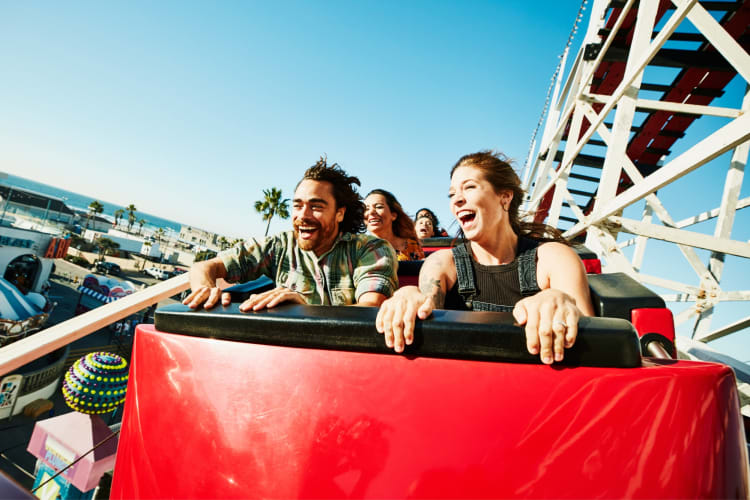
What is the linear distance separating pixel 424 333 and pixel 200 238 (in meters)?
79.9

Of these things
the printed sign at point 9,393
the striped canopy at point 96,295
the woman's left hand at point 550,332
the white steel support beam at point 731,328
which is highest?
the white steel support beam at point 731,328

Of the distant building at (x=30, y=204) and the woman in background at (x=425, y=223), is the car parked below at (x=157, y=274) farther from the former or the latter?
the woman in background at (x=425, y=223)

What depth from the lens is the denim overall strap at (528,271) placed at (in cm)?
137

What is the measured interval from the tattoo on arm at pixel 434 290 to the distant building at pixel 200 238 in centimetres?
7148

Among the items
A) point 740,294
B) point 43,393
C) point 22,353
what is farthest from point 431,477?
point 43,393

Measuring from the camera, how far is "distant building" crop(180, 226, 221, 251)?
68125 mm

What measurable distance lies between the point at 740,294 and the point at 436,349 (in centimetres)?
435

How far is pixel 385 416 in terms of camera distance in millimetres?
540

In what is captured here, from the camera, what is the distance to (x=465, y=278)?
1.50 meters

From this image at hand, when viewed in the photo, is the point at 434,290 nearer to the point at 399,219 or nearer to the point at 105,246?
the point at 399,219

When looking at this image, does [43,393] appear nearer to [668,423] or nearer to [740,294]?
[668,423]

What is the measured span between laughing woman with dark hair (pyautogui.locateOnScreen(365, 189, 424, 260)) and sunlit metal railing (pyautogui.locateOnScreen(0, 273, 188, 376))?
1766mm

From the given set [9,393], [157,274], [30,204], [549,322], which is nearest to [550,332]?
[549,322]

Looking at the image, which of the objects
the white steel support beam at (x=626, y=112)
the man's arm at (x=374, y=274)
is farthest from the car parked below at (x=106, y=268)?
the white steel support beam at (x=626, y=112)
